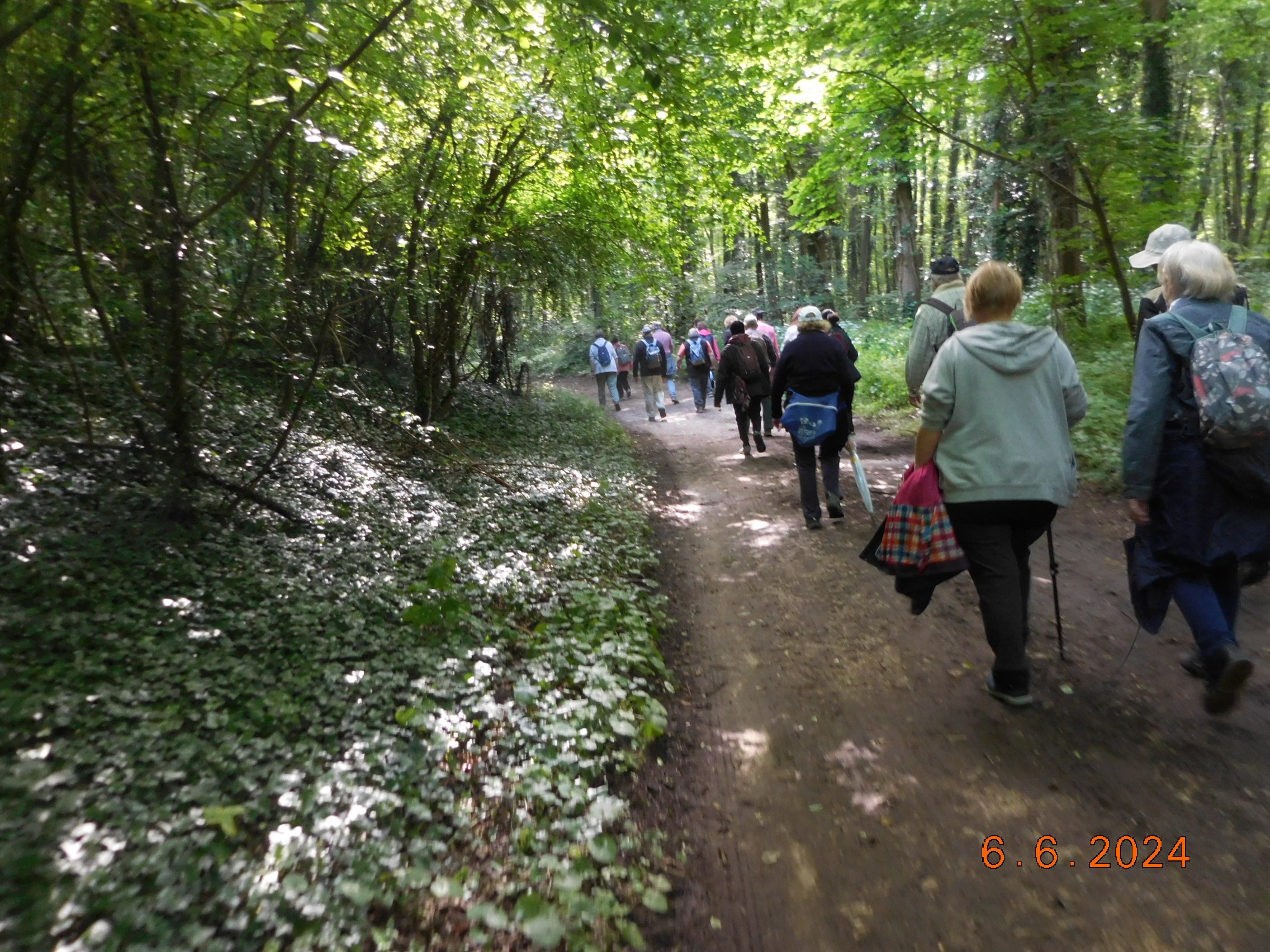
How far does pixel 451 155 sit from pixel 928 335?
5.63 m

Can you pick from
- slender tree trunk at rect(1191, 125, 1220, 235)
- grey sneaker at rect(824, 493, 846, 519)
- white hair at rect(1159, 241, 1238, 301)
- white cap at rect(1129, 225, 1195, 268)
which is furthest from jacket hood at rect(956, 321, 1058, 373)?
slender tree trunk at rect(1191, 125, 1220, 235)

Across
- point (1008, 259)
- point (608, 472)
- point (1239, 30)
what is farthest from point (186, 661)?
point (1008, 259)

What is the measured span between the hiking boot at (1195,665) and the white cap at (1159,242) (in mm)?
2045

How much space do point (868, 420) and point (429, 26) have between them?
1047 centimetres

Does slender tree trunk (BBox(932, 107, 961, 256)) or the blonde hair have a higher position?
slender tree trunk (BBox(932, 107, 961, 256))

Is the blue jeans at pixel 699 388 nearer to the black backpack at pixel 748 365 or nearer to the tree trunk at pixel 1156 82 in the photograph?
the black backpack at pixel 748 365

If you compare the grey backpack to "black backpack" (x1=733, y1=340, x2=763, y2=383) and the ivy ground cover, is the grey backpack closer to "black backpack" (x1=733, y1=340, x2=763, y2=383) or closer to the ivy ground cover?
the ivy ground cover

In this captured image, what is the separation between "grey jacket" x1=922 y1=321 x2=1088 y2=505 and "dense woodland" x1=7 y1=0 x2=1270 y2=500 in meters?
2.58

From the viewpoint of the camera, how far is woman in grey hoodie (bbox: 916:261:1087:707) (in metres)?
3.67

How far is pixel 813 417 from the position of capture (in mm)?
7336

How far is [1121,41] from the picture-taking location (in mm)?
7922

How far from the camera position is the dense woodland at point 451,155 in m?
4.66
